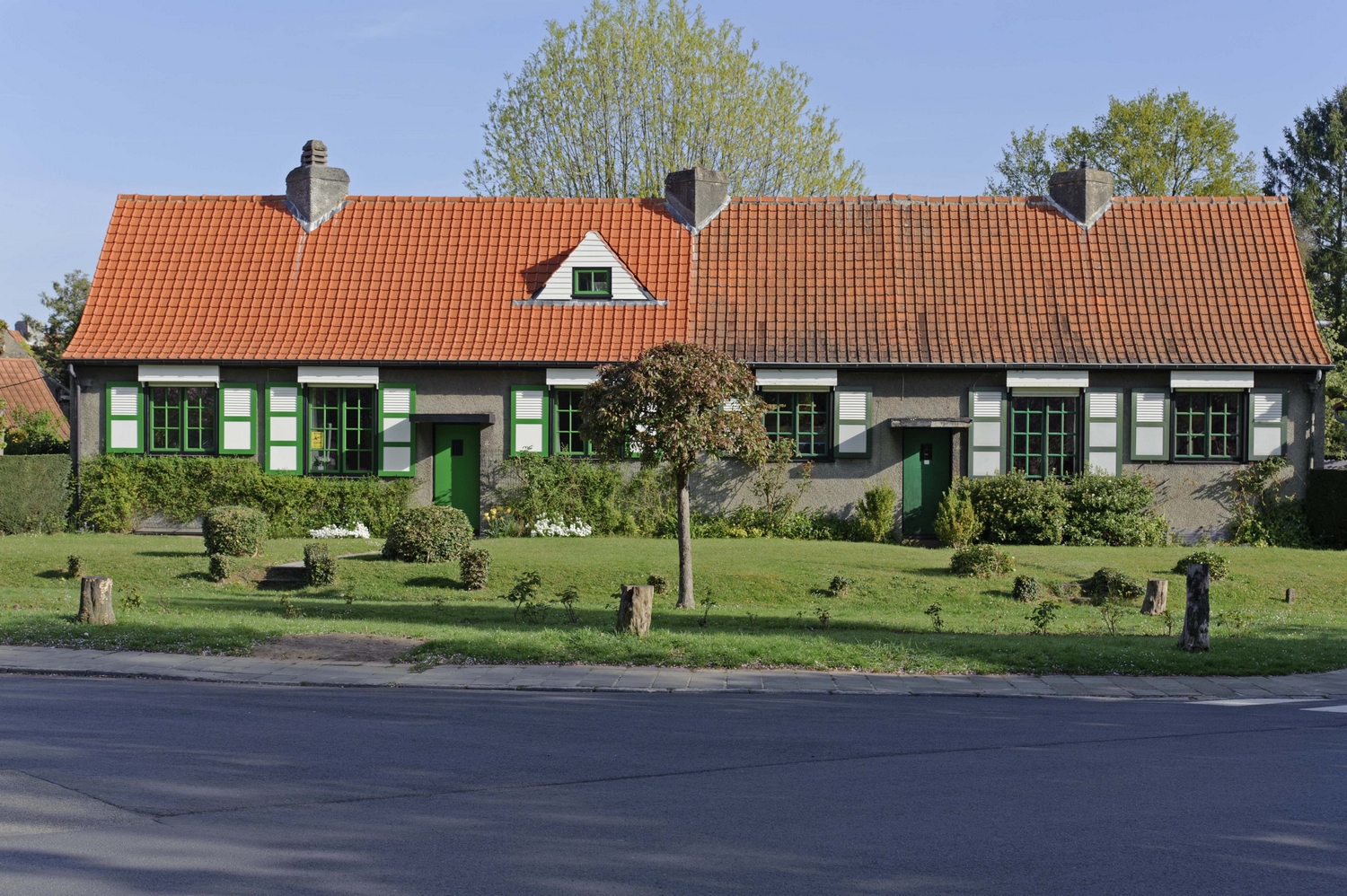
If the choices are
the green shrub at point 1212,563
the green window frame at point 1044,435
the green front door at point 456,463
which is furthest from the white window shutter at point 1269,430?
the green front door at point 456,463

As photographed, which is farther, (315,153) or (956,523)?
(315,153)

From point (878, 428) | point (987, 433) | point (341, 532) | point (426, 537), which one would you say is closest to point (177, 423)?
point (341, 532)

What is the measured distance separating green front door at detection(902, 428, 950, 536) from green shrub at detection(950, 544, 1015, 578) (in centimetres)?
494

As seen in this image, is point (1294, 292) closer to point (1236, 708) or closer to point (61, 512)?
point (1236, 708)

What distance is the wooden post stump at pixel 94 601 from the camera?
14.0 m

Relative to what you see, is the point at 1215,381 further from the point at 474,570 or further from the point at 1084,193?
the point at 474,570

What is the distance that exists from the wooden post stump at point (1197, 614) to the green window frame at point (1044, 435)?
11505 mm

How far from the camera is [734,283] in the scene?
26.1 metres

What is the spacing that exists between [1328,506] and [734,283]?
12451mm

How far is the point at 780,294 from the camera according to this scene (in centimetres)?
2577

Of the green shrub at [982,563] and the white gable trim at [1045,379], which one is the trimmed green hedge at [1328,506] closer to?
the white gable trim at [1045,379]

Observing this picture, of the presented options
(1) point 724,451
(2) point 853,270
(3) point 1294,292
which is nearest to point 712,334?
(2) point 853,270

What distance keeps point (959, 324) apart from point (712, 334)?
5.05 meters

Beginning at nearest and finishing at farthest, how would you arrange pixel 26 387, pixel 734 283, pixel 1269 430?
pixel 1269 430 → pixel 734 283 → pixel 26 387
